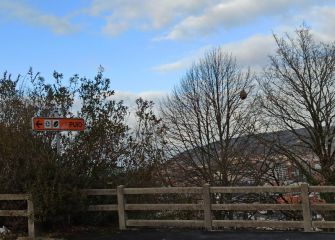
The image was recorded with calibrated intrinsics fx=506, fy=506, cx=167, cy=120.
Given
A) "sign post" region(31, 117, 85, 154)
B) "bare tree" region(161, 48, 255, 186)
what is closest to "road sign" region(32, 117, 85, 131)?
"sign post" region(31, 117, 85, 154)

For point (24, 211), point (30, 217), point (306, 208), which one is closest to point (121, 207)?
point (30, 217)

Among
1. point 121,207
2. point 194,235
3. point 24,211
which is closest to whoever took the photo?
point 194,235

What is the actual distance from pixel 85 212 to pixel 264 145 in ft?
81.6

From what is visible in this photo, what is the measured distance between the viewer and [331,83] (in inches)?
1390

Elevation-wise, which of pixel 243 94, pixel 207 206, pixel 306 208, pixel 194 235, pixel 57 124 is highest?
pixel 243 94

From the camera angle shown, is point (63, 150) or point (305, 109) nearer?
point (63, 150)

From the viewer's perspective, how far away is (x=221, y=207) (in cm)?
1176

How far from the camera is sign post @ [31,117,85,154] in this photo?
12086 millimetres

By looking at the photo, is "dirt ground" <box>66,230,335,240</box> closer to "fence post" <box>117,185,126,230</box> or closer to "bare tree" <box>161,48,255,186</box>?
"fence post" <box>117,185,126,230</box>

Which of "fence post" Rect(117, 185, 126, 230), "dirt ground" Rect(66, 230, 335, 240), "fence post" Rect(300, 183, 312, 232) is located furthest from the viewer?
"fence post" Rect(117, 185, 126, 230)

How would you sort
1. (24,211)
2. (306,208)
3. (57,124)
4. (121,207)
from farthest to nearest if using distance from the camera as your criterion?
(121,207) → (57,124) → (24,211) → (306,208)

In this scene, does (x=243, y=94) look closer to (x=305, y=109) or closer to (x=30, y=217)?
(x=305, y=109)

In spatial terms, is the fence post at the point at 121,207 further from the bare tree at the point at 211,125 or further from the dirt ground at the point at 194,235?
the bare tree at the point at 211,125

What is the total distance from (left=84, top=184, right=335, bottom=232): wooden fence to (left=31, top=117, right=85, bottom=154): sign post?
1.59m
